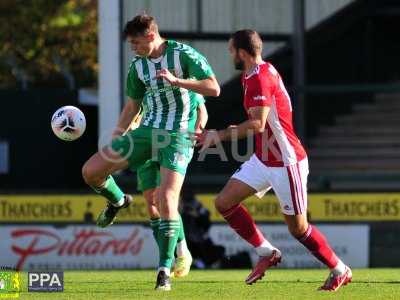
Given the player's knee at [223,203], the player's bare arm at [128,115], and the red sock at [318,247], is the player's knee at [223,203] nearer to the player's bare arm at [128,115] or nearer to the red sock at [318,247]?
the red sock at [318,247]

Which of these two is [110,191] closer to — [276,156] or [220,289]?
[220,289]

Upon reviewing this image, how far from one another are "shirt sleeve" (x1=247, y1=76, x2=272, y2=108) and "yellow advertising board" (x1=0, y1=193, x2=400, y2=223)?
782cm

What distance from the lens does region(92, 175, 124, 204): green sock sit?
10055 millimetres

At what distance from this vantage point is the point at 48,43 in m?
32.0

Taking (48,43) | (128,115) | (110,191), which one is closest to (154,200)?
(110,191)

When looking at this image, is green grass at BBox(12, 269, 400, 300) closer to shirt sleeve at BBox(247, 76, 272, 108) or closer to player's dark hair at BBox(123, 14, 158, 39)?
shirt sleeve at BBox(247, 76, 272, 108)

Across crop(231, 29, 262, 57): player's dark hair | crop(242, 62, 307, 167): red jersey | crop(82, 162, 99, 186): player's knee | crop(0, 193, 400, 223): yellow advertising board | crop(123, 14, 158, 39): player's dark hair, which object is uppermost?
crop(123, 14, 158, 39): player's dark hair

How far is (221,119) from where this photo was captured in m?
20.3

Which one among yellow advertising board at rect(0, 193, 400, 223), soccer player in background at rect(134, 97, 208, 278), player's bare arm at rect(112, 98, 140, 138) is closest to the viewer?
player's bare arm at rect(112, 98, 140, 138)

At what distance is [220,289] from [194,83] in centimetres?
164

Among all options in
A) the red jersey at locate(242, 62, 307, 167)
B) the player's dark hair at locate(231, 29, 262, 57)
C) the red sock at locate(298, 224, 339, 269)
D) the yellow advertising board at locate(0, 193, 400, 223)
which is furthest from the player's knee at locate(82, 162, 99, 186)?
the yellow advertising board at locate(0, 193, 400, 223)

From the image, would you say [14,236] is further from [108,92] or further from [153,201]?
[153,201]

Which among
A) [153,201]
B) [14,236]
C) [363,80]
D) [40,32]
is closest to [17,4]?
[40,32]

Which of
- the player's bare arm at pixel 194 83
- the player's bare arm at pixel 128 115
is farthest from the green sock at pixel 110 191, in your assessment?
the player's bare arm at pixel 194 83
